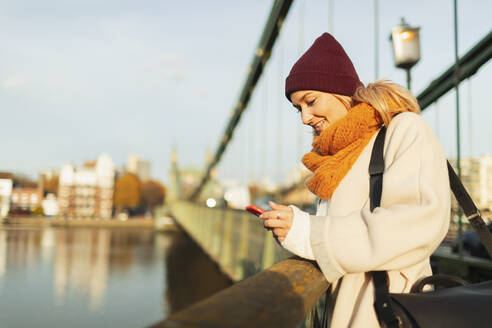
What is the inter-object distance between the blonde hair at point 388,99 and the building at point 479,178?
3.28 metres

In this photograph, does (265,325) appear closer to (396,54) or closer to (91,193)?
(396,54)

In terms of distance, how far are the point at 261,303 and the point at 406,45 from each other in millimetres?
3964

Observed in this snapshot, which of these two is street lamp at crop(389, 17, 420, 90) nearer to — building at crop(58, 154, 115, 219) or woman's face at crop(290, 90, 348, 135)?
woman's face at crop(290, 90, 348, 135)

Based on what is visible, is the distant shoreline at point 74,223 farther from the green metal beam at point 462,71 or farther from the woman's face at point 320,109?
the woman's face at point 320,109

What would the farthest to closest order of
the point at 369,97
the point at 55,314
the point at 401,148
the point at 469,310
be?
the point at 55,314, the point at 369,97, the point at 401,148, the point at 469,310

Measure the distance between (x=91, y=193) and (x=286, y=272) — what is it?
234 feet

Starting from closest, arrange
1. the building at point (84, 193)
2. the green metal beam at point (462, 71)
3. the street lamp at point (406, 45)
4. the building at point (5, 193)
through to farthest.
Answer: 1. the green metal beam at point (462, 71)
2. the street lamp at point (406, 45)
3. the building at point (5, 193)
4. the building at point (84, 193)

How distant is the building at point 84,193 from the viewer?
221 ft

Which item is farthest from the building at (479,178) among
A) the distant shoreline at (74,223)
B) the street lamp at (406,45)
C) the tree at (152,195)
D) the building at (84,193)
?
the tree at (152,195)

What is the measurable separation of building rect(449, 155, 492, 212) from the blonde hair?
3.28m

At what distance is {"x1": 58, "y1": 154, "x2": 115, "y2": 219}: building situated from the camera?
6744 centimetres

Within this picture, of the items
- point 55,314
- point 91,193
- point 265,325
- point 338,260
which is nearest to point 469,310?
point 338,260

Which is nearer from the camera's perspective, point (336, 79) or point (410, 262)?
point (410, 262)

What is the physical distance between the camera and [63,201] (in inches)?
2655
